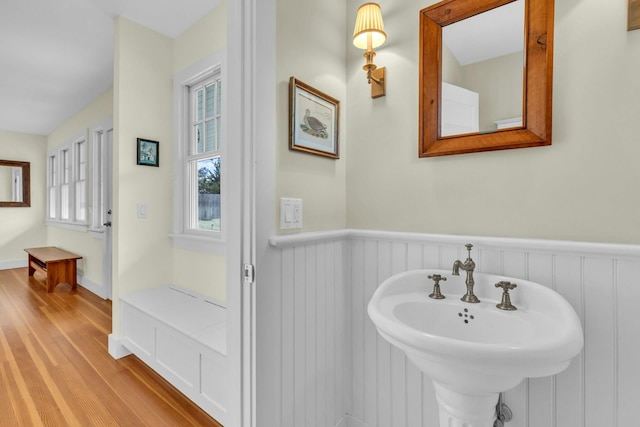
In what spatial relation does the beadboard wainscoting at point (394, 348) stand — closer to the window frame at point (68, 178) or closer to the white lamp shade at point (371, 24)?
the white lamp shade at point (371, 24)

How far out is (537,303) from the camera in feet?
3.11

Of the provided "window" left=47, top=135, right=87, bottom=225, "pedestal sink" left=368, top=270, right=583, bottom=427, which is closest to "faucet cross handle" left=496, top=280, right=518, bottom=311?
"pedestal sink" left=368, top=270, right=583, bottom=427

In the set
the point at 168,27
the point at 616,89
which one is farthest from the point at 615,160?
the point at 168,27

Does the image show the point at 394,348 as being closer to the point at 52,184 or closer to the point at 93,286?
the point at 93,286

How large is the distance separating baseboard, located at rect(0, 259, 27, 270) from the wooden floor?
320 cm

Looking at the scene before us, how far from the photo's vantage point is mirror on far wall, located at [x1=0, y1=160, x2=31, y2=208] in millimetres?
5418

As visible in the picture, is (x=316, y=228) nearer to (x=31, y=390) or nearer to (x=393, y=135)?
(x=393, y=135)

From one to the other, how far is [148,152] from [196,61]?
2.86 ft

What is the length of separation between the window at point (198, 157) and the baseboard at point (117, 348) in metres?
0.86

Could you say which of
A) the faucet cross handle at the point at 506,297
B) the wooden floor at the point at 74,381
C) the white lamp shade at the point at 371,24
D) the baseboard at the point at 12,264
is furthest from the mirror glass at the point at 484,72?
the baseboard at the point at 12,264

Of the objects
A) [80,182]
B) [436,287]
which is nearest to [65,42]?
[80,182]

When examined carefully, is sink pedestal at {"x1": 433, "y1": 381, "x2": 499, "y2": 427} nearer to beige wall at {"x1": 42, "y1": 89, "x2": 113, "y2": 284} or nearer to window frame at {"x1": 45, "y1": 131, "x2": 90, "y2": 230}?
beige wall at {"x1": 42, "y1": 89, "x2": 113, "y2": 284}

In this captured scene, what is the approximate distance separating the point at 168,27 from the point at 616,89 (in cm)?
296

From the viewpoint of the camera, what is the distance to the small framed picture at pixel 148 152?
2.44 m
